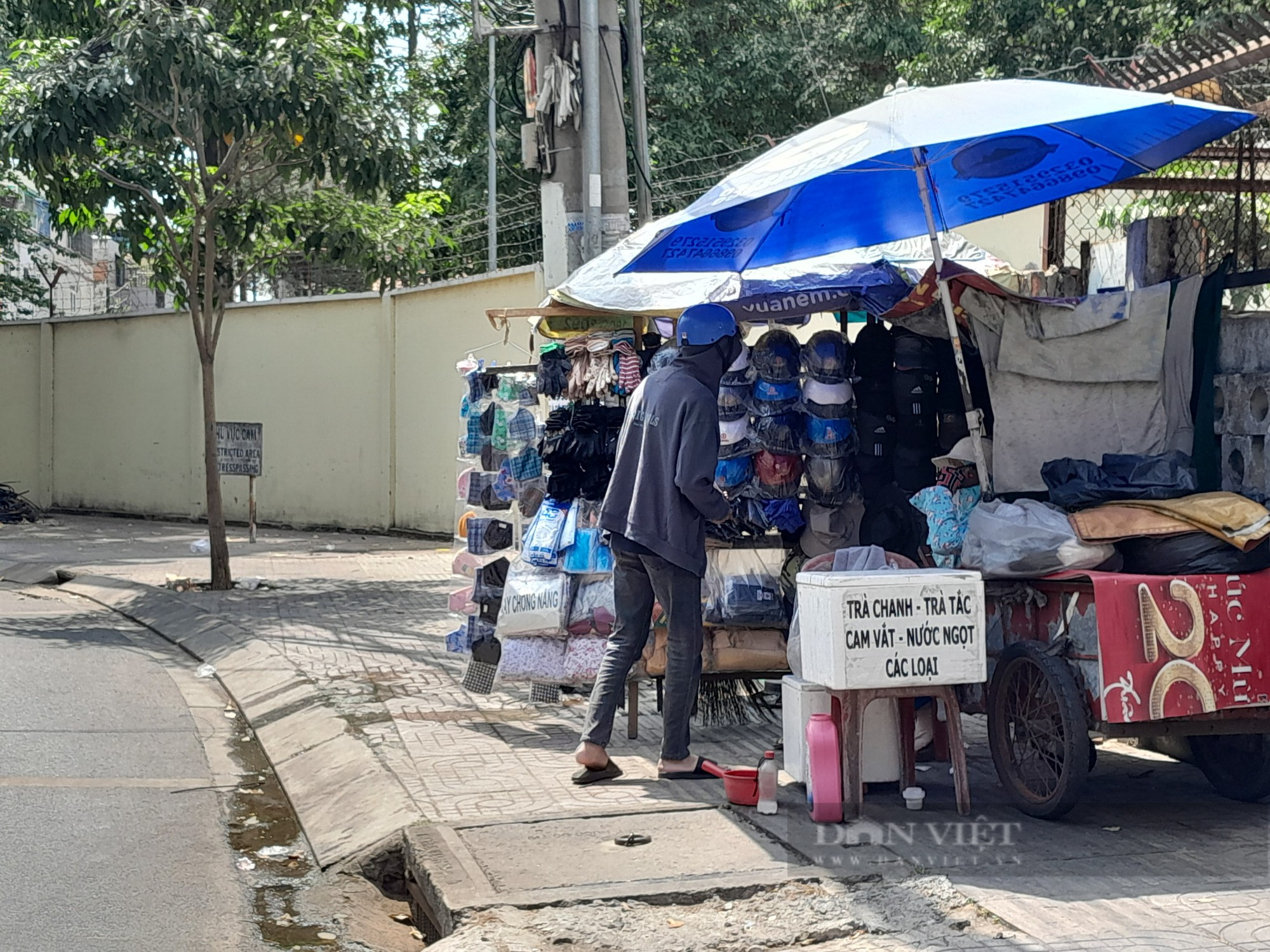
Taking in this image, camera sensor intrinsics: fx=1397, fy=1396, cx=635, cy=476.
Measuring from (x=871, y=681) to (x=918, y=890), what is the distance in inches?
36.0

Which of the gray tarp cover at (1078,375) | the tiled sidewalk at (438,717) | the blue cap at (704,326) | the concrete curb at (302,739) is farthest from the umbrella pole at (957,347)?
the concrete curb at (302,739)

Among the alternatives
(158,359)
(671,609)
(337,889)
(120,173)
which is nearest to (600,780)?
(671,609)

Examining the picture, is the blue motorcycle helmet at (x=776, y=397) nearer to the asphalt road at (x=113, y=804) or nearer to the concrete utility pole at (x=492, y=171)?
the asphalt road at (x=113, y=804)

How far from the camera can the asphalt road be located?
15.3 ft

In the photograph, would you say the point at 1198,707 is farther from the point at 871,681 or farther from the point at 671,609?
the point at 671,609

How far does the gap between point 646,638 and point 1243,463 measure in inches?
105

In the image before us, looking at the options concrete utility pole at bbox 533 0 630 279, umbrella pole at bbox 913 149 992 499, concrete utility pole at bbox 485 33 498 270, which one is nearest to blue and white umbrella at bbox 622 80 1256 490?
umbrella pole at bbox 913 149 992 499

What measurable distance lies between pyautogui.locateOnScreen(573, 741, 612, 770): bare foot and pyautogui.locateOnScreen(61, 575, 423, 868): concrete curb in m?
0.76

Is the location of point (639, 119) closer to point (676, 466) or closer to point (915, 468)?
point (915, 468)

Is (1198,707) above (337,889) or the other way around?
above

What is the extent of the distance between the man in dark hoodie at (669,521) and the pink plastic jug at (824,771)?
0.78 m

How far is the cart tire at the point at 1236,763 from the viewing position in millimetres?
5469

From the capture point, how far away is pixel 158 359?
68.6 ft

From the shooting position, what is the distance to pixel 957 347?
6137mm
